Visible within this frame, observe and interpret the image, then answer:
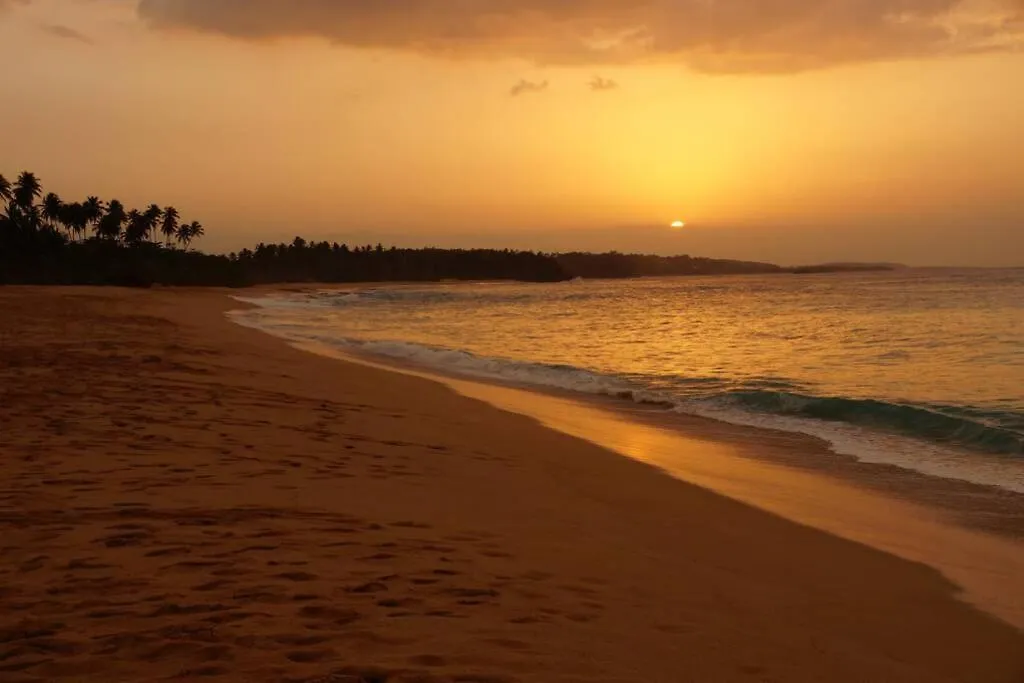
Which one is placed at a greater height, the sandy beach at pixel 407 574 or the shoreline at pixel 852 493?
the sandy beach at pixel 407 574

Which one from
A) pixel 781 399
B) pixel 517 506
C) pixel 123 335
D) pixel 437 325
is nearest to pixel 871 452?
pixel 781 399

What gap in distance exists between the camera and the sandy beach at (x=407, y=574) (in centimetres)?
384

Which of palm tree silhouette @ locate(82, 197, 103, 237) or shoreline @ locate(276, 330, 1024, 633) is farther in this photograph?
palm tree silhouette @ locate(82, 197, 103, 237)

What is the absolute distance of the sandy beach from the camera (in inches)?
151

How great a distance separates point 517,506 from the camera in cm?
714

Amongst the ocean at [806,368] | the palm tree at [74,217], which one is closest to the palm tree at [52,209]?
the palm tree at [74,217]

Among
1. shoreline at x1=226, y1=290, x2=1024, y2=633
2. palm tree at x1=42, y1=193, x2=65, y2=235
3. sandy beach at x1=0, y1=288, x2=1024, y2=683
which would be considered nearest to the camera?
sandy beach at x1=0, y1=288, x2=1024, y2=683

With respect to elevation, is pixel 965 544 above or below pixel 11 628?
below

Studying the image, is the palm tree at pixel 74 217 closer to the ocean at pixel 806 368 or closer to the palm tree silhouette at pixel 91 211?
the palm tree silhouette at pixel 91 211

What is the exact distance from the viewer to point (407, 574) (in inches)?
193

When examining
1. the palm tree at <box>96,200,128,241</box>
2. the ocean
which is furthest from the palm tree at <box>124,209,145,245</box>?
the ocean

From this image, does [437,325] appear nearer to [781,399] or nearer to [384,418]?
[781,399]

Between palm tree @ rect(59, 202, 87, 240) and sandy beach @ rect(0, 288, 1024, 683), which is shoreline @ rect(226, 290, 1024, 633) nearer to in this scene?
sandy beach @ rect(0, 288, 1024, 683)

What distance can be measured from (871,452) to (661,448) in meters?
3.05
